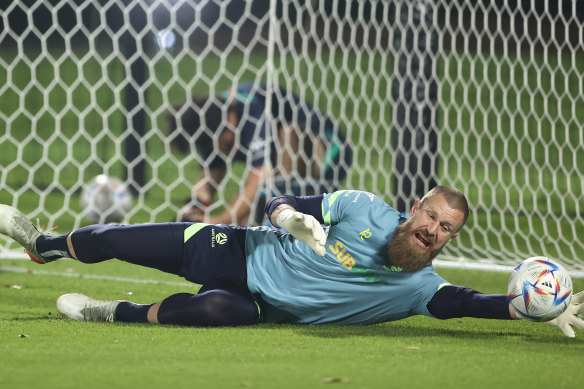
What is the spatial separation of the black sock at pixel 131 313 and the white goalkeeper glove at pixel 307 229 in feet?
2.06

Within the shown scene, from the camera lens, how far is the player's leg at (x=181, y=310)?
2947 millimetres

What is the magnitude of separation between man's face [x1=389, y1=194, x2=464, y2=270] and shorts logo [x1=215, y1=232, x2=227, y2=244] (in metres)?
0.64

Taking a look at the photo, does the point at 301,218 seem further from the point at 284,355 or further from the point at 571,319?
the point at 571,319

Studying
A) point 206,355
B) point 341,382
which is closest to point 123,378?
point 206,355

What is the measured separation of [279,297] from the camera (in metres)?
3.05

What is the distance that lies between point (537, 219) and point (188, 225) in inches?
173

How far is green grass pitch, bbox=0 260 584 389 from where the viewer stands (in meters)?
2.17

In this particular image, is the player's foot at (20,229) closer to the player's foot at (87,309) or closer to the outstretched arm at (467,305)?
the player's foot at (87,309)

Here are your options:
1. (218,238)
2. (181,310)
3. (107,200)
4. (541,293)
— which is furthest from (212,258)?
(107,200)

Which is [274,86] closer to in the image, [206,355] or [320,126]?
[320,126]

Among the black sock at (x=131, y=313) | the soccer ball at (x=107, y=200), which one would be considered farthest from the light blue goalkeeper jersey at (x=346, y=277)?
the soccer ball at (x=107, y=200)

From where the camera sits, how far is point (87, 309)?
3.05m

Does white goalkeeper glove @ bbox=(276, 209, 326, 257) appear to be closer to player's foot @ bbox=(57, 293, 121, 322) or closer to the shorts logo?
the shorts logo

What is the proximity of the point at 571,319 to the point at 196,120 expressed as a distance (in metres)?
4.07
